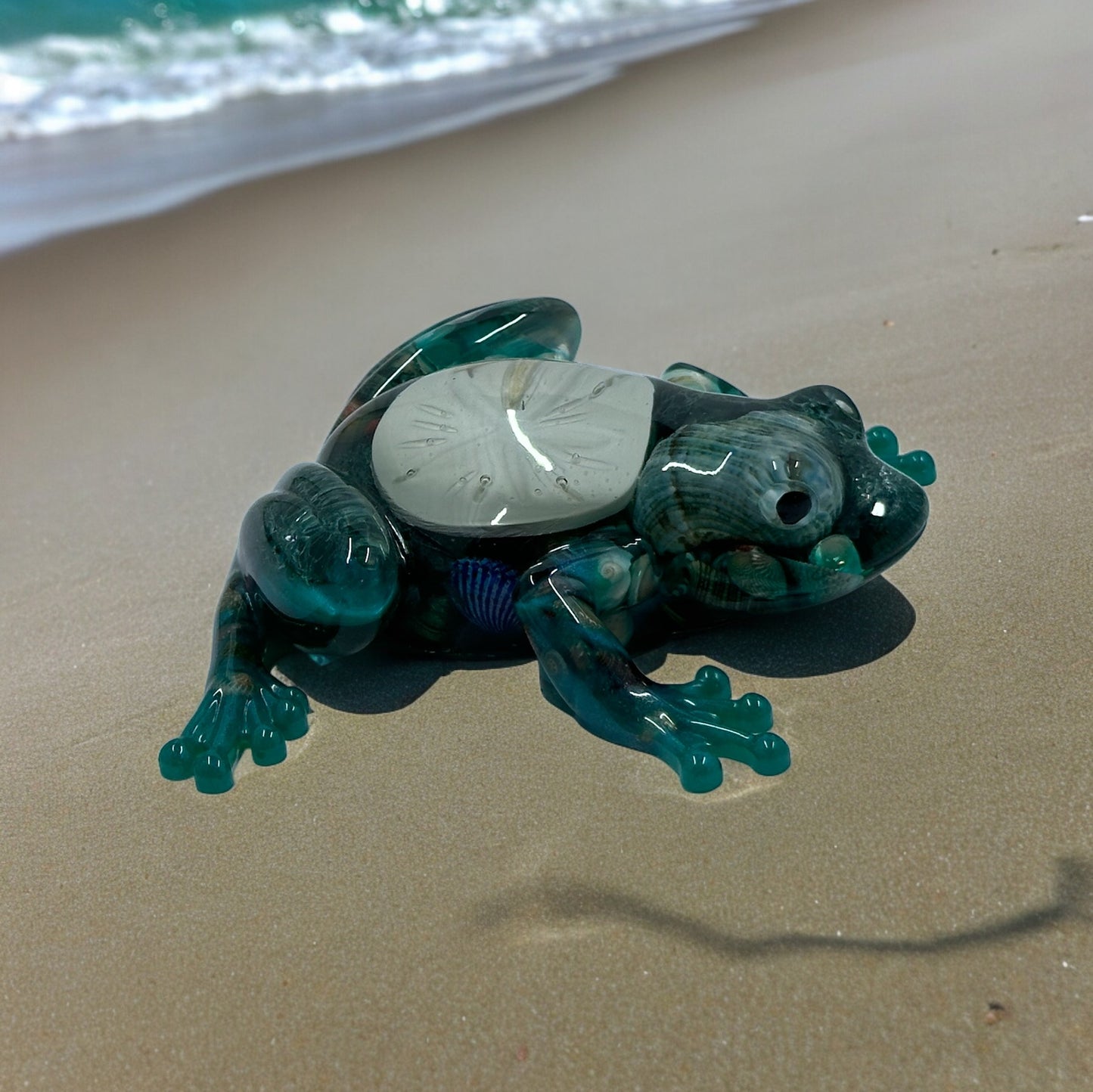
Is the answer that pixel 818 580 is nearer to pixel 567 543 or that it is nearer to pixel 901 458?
pixel 567 543

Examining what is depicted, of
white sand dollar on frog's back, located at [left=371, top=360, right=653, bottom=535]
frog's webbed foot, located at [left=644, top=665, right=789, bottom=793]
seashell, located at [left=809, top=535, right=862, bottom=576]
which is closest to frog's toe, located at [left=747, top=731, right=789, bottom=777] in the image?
frog's webbed foot, located at [left=644, top=665, right=789, bottom=793]

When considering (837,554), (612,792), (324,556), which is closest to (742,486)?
(837,554)

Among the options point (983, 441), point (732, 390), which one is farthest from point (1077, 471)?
point (732, 390)

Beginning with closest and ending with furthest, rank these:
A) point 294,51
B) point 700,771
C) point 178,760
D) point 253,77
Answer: point 700,771
point 178,760
point 253,77
point 294,51


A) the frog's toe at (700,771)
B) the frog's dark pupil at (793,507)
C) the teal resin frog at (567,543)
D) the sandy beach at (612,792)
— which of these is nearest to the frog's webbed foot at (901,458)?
the sandy beach at (612,792)

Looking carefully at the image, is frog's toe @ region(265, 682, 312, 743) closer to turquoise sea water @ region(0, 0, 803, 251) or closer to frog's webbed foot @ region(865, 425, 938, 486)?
frog's webbed foot @ region(865, 425, 938, 486)

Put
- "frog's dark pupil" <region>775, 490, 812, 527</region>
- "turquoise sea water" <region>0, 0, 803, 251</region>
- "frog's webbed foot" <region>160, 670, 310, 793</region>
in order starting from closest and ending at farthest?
"frog's dark pupil" <region>775, 490, 812, 527</region>
"frog's webbed foot" <region>160, 670, 310, 793</region>
"turquoise sea water" <region>0, 0, 803, 251</region>

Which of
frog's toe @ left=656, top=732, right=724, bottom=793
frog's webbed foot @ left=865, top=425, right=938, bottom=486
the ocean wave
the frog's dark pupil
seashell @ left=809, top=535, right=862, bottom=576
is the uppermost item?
the frog's dark pupil

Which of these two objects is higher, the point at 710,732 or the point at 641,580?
the point at 641,580
